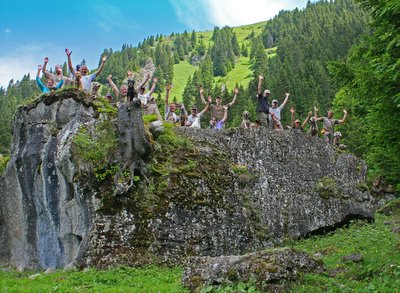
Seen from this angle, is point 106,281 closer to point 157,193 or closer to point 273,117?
point 157,193

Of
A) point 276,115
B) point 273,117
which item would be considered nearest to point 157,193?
point 273,117

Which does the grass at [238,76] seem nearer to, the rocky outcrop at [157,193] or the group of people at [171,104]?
the group of people at [171,104]

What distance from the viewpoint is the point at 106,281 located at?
1231 centimetres

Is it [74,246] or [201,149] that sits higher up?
[201,149]

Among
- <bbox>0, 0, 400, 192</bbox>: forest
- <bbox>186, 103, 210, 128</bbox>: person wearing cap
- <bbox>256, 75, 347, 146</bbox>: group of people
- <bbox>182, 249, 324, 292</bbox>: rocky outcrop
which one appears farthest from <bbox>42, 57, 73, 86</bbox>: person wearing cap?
<bbox>182, 249, 324, 292</bbox>: rocky outcrop

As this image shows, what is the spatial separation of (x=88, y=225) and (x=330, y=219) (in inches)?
417

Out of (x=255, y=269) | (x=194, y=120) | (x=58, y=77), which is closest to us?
(x=255, y=269)

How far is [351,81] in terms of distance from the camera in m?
14.6

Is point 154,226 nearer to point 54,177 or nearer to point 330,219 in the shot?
point 54,177

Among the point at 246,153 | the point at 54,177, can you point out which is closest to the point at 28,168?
the point at 54,177

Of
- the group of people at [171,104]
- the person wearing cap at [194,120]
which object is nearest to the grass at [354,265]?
the group of people at [171,104]

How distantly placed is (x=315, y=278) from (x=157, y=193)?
6707mm

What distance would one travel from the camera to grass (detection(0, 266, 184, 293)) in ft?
36.5

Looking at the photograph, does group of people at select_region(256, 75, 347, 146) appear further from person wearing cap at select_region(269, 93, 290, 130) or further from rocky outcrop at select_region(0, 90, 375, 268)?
rocky outcrop at select_region(0, 90, 375, 268)
